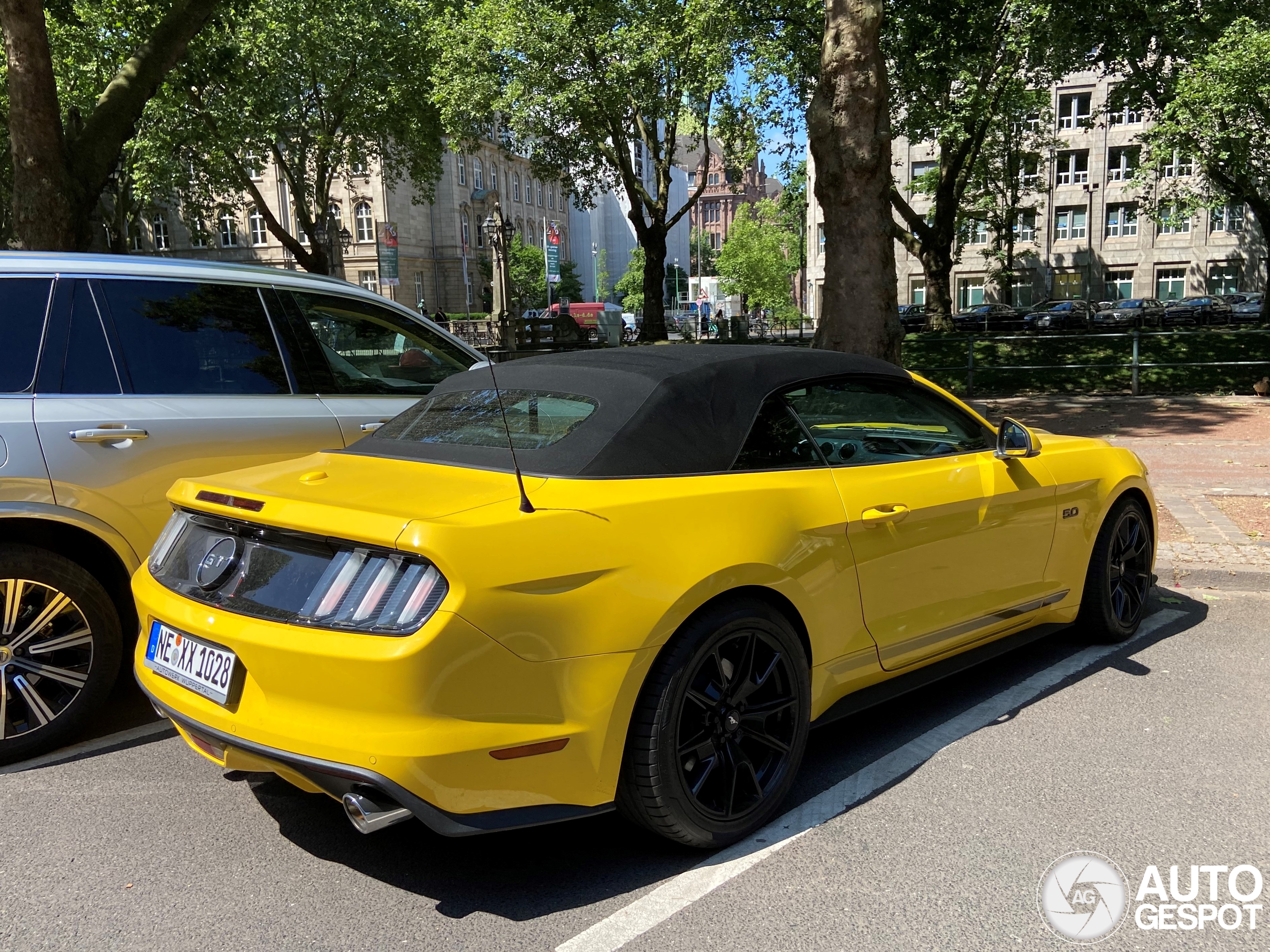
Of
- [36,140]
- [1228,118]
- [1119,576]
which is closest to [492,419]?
[1119,576]

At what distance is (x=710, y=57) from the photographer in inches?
866

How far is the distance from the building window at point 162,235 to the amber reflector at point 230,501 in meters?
78.4

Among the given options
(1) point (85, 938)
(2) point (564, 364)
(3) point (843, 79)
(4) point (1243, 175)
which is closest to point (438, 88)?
(3) point (843, 79)

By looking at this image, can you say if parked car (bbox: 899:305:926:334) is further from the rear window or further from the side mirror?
the rear window

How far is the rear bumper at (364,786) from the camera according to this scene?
8.38 ft

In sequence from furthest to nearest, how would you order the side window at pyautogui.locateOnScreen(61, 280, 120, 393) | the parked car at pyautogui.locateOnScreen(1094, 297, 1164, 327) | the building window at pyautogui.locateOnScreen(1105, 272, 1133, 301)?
the building window at pyautogui.locateOnScreen(1105, 272, 1133, 301)
the parked car at pyautogui.locateOnScreen(1094, 297, 1164, 327)
the side window at pyautogui.locateOnScreen(61, 280, 120, 393)

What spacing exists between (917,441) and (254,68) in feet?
92.7

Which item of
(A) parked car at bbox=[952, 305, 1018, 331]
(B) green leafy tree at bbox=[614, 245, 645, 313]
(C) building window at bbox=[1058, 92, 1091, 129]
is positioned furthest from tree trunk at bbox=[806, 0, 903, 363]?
(B) green leafy tree at bbox=[614, 245, 645, 313]

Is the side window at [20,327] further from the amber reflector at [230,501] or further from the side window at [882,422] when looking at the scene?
the side window at [882,422]

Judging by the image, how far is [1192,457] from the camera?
10508 mm

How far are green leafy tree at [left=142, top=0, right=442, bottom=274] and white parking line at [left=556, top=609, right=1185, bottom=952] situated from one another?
23156 millimetres

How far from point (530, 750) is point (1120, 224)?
222ft

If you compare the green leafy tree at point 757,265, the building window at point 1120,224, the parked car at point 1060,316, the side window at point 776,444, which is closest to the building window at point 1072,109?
the building window at point 1120,224

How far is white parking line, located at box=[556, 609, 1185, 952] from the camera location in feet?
9.00
